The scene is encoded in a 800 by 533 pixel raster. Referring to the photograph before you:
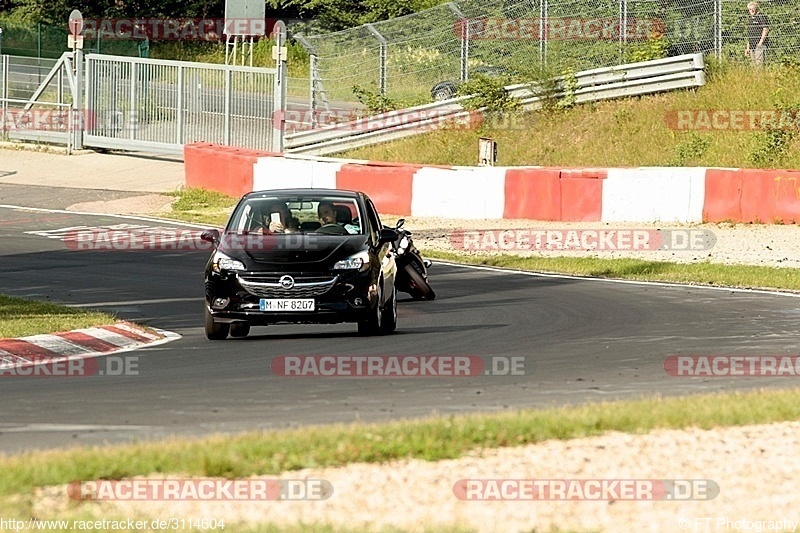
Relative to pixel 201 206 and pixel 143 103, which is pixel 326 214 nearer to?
pixel 201 206

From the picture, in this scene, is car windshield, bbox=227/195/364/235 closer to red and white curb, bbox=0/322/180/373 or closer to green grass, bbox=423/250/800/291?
red and white curb, bbox=0/322/180/373

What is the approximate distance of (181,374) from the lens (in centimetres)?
1222

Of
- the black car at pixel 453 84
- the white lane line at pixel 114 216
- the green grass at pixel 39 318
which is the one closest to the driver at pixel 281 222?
the green grass at pixel 39 318

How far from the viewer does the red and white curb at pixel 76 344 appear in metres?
13.4

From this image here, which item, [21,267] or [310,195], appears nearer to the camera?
[310,195]

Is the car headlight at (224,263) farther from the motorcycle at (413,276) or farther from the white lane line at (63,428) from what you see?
the white lane line at (63,428)

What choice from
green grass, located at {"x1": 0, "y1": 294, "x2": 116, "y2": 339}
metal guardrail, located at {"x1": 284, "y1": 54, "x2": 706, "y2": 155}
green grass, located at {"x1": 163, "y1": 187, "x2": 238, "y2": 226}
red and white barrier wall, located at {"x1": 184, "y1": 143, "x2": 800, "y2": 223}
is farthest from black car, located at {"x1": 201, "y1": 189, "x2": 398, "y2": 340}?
metal guardrail, located at {"x1": 284, "y1": 54, "x2": 706, "y2": 155}

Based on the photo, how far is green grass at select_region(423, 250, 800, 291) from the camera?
66.2ft

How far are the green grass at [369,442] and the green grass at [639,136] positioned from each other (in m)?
20.0

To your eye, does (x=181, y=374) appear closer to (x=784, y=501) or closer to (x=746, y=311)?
(x=784, y=501)

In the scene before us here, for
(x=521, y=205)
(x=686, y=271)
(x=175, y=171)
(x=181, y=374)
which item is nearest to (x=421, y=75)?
(x=175, y=171)

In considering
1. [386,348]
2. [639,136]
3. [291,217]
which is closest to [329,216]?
[291,217]

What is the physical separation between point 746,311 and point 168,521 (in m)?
11.2

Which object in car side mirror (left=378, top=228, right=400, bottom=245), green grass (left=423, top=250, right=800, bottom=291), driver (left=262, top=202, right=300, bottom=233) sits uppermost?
driver (left=262, top=202, right=300, bottom=233)
